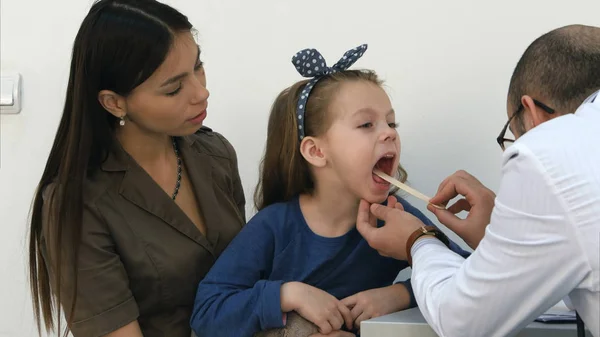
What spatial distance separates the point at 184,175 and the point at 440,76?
24.2 inches

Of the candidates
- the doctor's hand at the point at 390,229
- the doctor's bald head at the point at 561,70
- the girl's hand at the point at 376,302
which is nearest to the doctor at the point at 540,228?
the doctor's bald head at the point at 561,70

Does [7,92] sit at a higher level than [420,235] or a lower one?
higher

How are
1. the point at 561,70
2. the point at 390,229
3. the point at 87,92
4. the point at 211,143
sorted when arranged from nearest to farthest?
1. the point at 561,70
2. the point at 390,229
3. the point at 87,92
4. the point at 211,143

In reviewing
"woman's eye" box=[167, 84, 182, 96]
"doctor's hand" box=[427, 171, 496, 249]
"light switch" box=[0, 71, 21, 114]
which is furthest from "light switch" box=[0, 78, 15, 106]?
"doctor's hand" box=[427, 171, 496, 249]

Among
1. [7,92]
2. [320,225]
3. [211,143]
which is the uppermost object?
[7,92]

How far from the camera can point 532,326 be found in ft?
3.92

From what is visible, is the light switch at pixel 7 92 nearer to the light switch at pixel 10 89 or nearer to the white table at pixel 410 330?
the light switch at pixel 10 89

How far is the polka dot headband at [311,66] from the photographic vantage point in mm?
1477

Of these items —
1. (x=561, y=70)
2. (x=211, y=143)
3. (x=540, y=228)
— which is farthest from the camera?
(x=211, y=143)

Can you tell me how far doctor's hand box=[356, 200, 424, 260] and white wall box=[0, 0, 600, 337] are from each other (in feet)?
1.39

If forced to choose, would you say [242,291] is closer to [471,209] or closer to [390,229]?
[390,229]

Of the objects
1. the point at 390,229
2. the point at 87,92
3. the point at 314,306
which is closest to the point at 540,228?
the point at 390,229

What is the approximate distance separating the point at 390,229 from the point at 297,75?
2.12ft

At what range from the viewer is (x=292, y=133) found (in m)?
1.52
